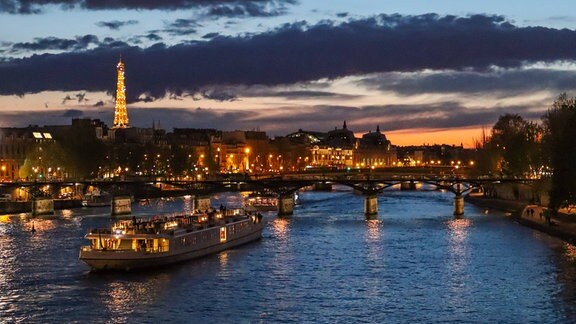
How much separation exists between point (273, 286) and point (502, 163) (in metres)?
62.9

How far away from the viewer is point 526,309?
32719mm

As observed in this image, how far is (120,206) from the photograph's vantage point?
253ft

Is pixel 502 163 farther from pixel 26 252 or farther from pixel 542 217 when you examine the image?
pixel 26 252

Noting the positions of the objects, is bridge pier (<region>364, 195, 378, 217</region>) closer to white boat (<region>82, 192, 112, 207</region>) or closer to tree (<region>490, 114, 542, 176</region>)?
tree (<region>490, 114, 542, 176</region>)

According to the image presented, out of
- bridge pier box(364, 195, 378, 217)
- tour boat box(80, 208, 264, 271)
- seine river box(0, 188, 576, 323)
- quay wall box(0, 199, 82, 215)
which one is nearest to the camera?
seine river box(0, 188, 576, 323)

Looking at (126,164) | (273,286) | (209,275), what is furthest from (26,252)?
(126,164)

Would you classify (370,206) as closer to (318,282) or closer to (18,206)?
(18,206)

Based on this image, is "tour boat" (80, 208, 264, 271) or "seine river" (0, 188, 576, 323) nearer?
"seine river" (0, 188, 576, 323)

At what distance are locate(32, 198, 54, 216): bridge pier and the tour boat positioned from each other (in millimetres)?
27771

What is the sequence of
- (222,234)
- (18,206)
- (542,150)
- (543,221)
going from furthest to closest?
(18,206) → (542,150) → (543,221) → (222,234)

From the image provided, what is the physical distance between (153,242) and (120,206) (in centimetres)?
3439

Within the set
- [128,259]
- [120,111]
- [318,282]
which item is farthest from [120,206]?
[120,111]

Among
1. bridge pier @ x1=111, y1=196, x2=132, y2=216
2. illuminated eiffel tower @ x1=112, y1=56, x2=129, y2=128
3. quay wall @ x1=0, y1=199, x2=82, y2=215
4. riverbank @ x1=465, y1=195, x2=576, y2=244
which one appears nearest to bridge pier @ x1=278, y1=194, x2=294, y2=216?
bridge pier @ x1=111, y1=196, x2=132, y2=216

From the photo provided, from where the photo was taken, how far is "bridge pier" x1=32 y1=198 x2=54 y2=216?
249ft
